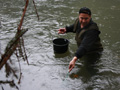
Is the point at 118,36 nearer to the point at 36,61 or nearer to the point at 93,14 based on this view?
the point at 93,14

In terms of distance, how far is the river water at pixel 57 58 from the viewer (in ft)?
10.1

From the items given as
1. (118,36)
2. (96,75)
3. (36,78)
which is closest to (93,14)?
(118,36)

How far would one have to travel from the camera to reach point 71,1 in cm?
960

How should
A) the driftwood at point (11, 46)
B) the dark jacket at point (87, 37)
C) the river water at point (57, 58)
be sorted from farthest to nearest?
the river water at point (57, 58)
the dark jacket at point (87, 37)
the driftwood at point (11, 46)

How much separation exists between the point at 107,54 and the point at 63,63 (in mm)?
1355

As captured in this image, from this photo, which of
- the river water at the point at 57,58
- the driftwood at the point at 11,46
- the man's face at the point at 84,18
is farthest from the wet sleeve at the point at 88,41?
the driftwood at the point at 11,46

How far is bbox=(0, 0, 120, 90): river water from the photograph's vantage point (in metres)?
3.09

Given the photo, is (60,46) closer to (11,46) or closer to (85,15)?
(85,15)

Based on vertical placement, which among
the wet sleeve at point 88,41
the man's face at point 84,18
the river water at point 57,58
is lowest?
the river water at point 57,58

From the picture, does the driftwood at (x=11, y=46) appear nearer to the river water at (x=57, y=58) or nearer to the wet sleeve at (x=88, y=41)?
the river water at (x=57, y=58)

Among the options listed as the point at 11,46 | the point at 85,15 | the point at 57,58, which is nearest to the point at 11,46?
the point at 11,46

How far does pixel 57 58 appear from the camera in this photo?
396 centimetres

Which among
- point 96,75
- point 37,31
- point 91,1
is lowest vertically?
point 96,75

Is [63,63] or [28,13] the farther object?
[28,13]
